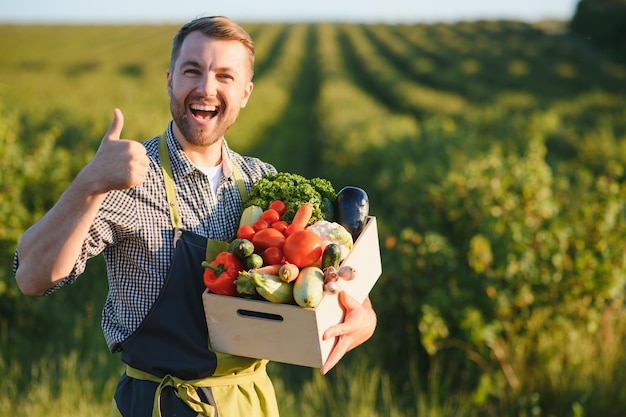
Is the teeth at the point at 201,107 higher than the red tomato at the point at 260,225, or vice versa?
the teeth at the point at 201,107

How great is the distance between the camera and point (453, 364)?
464 cm

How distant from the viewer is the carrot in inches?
81.4

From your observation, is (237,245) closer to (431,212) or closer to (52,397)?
(52,397)

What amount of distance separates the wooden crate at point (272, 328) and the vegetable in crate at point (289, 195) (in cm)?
27

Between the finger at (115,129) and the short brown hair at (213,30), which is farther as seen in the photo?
the short brown hair at (213,30)

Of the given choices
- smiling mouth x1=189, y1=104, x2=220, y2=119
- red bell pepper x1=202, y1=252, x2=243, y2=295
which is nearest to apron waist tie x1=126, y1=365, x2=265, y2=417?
red bell pepper x1=202, y1=252, x2=243, y2=295

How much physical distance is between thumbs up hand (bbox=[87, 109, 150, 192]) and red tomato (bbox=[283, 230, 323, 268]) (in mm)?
493

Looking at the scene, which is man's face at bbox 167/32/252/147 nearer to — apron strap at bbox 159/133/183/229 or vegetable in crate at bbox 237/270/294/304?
apron strap at bbox 159/133/183/229

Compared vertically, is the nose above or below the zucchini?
above

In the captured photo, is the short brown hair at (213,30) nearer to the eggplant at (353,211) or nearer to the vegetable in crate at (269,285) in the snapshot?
the eggplant at (353,211)

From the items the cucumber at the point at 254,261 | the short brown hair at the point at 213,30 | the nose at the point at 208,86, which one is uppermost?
the short brown hair at the point at 213,30

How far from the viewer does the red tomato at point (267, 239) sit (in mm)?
2010

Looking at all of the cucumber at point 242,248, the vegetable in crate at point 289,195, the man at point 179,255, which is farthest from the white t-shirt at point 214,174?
the cucumber at point 242,248

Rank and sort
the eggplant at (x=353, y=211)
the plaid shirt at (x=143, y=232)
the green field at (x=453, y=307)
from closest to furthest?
the plaid shirt at (x=143, y=232) < the eggplant at (x=353, y=211) < the green field at (x=453, y=307)
